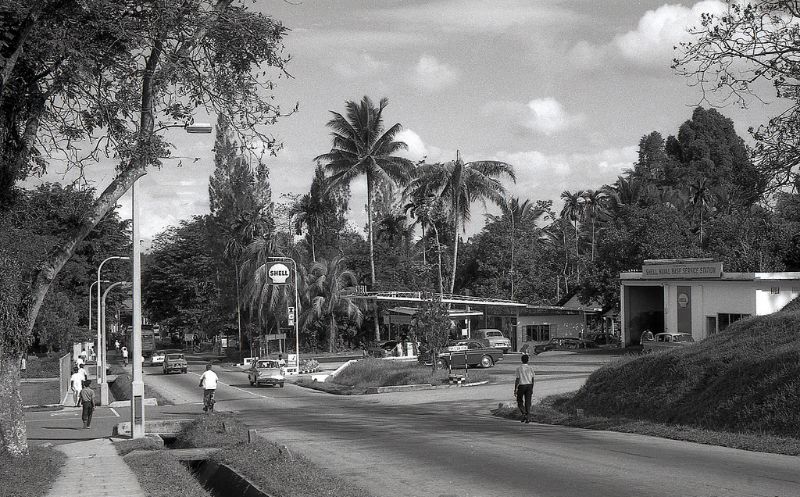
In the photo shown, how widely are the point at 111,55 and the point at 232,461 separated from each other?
6761 mm

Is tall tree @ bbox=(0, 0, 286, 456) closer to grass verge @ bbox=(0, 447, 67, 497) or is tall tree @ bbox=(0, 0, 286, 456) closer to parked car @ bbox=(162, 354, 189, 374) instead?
grass verge @ bbox=(0, 447, 67, 497)

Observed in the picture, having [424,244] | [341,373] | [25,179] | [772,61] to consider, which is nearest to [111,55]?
[25,179]

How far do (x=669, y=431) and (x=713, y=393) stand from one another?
296 centimetres

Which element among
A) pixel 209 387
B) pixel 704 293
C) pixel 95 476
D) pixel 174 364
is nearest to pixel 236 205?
pixel 174 364

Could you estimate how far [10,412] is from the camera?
13977mm

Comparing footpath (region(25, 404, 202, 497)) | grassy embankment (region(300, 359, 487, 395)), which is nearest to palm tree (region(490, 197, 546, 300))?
grassy embankment (region(300, 359, 487, 395))

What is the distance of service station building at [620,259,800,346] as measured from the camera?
46.8 metres

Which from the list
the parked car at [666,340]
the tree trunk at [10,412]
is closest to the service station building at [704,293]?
the parked car at [666,340]

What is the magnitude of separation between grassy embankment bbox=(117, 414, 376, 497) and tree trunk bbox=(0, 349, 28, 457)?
1.86 metres

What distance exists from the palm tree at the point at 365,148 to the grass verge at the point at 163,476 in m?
51.8

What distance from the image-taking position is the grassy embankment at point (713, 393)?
17.0 m

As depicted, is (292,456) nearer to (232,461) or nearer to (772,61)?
(232,461)

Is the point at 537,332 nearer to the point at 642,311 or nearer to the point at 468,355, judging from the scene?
the point at 642,311

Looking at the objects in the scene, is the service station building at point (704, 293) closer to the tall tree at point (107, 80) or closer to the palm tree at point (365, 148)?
the palm tree at point (365, 148)
